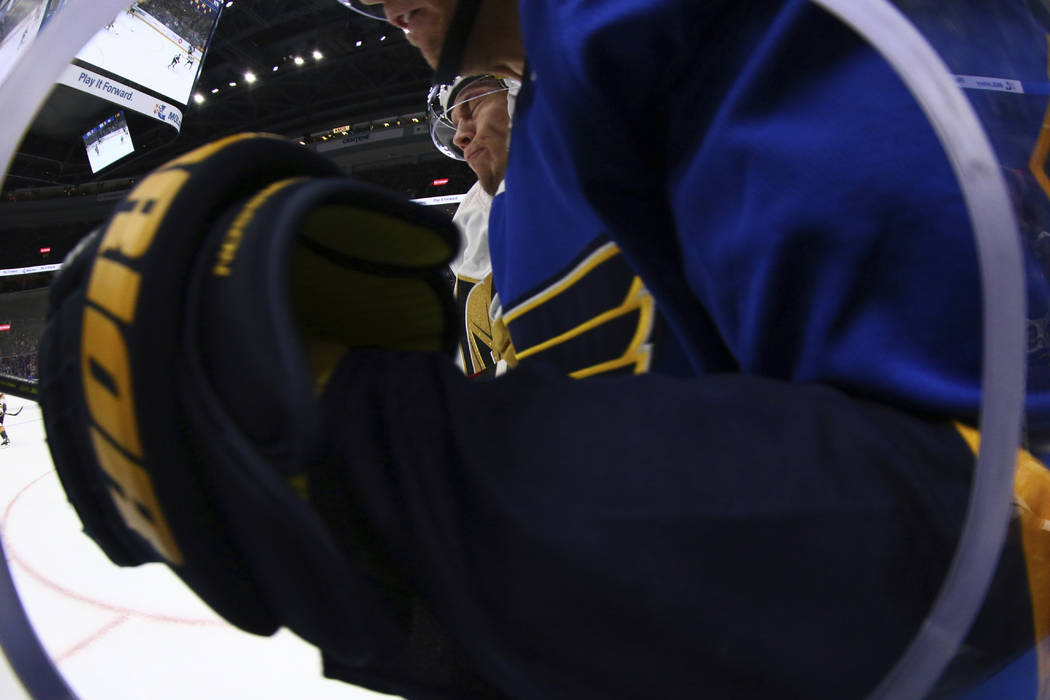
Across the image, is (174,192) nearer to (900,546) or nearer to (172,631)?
(900,546)

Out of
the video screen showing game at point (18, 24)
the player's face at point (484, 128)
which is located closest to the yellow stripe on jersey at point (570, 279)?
the video screen showing game at point (18, 24)

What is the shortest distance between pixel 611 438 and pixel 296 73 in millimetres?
5515

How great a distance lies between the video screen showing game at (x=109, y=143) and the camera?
2631 millimetres

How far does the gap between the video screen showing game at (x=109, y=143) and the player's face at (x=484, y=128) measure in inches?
94.4

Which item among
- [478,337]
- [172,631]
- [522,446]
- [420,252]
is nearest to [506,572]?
[522,446]

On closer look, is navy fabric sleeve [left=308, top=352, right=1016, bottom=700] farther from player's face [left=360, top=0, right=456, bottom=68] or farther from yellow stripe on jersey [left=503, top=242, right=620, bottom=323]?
player's face [left=360, top=0, right=456, bottom=68]

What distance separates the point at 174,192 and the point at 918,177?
0.81 ft

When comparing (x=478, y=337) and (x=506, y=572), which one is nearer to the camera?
(x=506, y=572)

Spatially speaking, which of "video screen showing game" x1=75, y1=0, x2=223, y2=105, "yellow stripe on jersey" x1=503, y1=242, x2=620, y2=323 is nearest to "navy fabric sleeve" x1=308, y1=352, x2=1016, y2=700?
"yellow stripe on jersey" x1=503, y1=242, x2=620, y2=323

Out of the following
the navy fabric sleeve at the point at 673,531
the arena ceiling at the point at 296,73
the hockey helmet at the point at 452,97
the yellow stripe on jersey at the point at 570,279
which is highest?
the arena ceiling at the point at 296,73

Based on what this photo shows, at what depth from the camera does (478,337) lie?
3.81 ft

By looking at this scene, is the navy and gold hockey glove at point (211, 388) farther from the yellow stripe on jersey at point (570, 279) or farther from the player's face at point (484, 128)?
the player's face at point (484, 128)

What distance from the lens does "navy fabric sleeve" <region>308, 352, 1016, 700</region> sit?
0.53ft

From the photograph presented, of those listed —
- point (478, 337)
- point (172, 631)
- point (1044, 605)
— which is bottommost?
point (172, 631)
